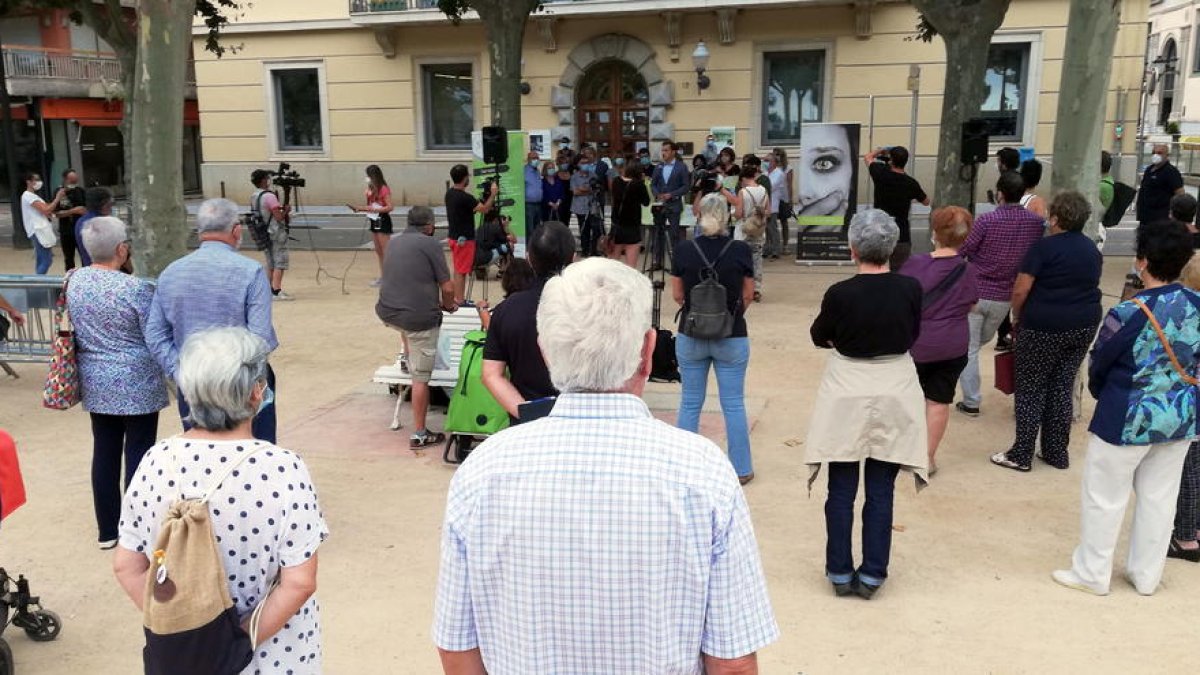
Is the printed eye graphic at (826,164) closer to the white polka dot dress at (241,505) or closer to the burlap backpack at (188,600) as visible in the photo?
the white polka dot dress at (241,505)

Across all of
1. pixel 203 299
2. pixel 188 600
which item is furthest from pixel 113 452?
pixel 188 600

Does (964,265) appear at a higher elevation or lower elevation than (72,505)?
higher

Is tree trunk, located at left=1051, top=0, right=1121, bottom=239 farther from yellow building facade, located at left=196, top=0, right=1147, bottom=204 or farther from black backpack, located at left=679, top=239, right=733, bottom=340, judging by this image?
yellow building facade, located at left=196, top=0, right=1147, bottom=204

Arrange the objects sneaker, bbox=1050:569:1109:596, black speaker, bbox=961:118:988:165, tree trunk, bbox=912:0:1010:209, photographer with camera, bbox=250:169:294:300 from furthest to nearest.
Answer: tree trunk, bbox=912:0:1010:209 < photographer with camera, bbox=250:169:294:300 < black speaker, bbox=961:118:988:165 < sneaker, bbox=1050:569:1109:596

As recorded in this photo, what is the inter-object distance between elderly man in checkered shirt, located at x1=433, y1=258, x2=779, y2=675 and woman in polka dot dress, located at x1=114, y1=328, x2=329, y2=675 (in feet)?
2.17

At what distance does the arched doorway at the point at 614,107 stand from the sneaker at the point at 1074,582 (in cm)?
1789

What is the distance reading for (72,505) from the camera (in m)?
5.52

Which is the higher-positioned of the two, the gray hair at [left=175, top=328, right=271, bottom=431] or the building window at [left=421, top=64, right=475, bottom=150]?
the building window at [left=421, top=64, right=475, bottom=150]

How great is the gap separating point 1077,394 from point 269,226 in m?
8.92

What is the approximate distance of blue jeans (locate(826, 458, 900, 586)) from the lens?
421 cm

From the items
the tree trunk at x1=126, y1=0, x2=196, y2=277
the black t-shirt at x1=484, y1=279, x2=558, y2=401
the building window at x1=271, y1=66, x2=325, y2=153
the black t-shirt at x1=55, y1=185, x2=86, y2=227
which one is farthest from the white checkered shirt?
the building window at x1=271, y1=66, x2=325, y2=153

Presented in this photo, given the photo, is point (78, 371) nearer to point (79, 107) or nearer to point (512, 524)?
point (512, 524)

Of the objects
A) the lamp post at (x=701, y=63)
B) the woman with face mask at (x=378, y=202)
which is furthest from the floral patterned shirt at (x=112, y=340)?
the lamp post at (x=701, y=63)

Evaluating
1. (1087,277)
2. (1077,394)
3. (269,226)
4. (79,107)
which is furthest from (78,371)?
(79,107)
